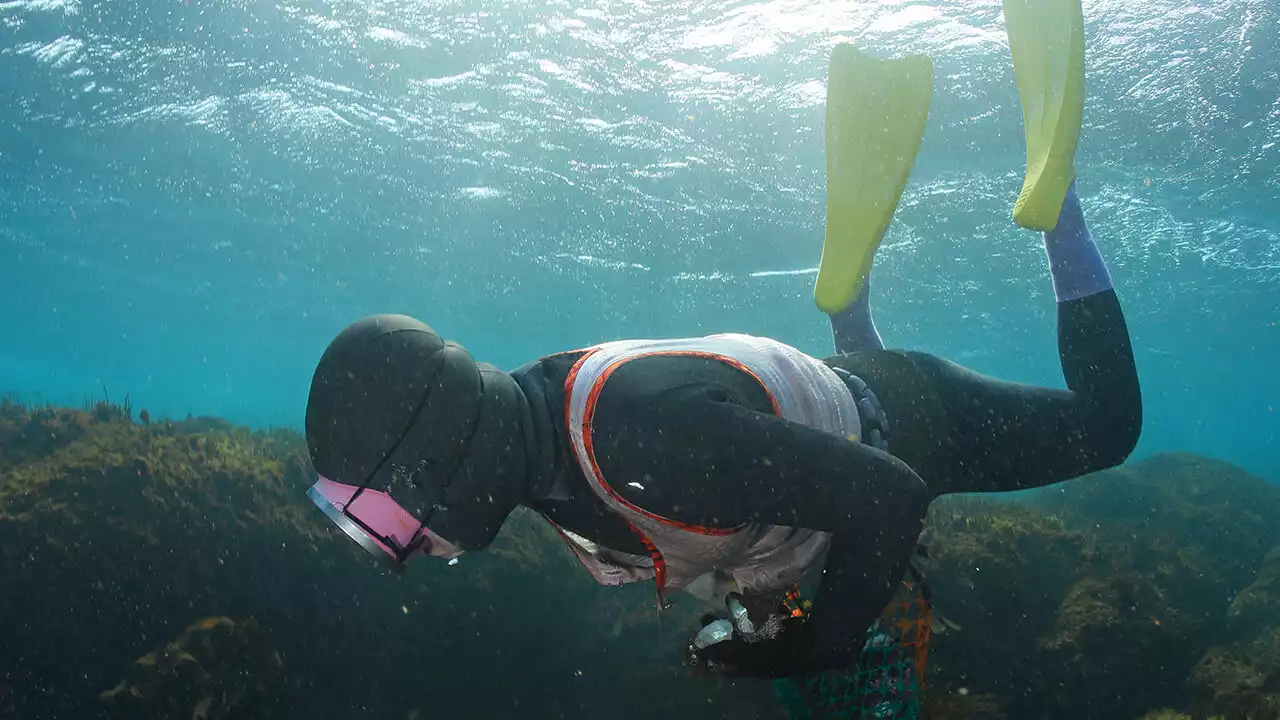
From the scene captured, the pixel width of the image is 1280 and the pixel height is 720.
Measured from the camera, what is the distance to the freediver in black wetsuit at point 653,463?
2.11 meters

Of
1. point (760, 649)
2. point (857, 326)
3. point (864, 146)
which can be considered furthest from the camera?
point (857, 326)

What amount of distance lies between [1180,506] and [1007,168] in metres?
9.46

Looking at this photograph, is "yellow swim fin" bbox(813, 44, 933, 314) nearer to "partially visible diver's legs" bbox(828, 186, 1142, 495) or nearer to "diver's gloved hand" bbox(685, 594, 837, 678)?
"partially visible diver's legs" bbox(828, 186, 1142, 495)

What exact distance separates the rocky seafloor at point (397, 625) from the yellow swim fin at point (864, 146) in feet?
11.8

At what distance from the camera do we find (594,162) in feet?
59.5

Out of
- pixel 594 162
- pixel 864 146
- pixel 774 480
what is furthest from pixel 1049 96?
pixel 594 162

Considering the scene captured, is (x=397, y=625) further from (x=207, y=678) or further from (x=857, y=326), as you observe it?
(x=857, y=326)

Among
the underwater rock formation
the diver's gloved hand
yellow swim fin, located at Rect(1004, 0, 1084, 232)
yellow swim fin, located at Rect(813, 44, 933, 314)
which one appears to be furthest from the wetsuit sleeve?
the underwater rock formation

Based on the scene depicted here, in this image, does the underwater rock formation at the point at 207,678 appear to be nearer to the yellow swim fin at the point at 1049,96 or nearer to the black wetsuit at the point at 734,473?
the black wetsuit at the point at 734,473

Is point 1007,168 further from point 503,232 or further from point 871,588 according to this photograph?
point 871,588

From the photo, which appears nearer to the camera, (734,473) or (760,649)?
(734,473)

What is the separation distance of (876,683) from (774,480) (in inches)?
45.6

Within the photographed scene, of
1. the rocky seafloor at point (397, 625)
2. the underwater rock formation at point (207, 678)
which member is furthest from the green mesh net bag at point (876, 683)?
the underwater rock formation at point (207, 678)

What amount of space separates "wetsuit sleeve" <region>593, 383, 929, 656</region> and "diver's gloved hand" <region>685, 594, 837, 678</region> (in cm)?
12
